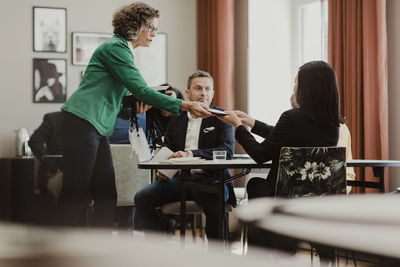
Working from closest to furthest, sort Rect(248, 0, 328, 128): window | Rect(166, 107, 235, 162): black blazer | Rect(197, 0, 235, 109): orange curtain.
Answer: Rect(166, 107, 235, 162): black blazer < Rect(248, 0, 328, 128): window < Rect(197, 0, 235, 109): orange curtain

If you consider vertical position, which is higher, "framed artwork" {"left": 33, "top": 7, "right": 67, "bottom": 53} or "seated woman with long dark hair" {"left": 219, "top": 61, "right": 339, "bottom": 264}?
"framed artwork" {"left": 33, "top": 7, "right": 67, "bottom": 53}

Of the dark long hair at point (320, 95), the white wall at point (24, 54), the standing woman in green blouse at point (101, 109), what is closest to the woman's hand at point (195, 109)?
the standing woman in green blouse at point (101, 109)

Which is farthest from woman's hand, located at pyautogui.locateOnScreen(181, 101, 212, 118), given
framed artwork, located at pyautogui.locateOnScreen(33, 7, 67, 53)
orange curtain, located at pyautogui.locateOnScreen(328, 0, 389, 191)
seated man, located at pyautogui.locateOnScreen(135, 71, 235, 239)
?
framed artwork, located at pyautogui.locateOnScreen(33, 7, 67, 53)

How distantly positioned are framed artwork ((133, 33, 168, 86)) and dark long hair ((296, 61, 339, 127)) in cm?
384

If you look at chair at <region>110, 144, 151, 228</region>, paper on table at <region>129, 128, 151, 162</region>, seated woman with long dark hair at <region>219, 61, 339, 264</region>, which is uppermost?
seated woman with long dark hair at <region>219, 61, 339, 264</region>

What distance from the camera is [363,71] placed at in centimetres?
397

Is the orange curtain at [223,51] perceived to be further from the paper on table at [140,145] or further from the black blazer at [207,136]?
the paper on table at [140,145]

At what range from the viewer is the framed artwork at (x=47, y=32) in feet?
18.6

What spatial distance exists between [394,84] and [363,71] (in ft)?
0.78

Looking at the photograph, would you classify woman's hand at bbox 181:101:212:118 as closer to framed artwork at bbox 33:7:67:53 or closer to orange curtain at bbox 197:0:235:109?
orange curtain at bbox 197:0:235:109

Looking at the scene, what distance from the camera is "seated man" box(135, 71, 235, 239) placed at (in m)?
2.95

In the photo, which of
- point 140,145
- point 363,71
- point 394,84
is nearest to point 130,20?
point 140,145

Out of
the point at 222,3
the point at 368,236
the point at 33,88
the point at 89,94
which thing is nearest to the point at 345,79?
the point at 222,3

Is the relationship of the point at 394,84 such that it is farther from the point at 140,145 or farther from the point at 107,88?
the point at 107,88
